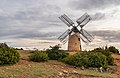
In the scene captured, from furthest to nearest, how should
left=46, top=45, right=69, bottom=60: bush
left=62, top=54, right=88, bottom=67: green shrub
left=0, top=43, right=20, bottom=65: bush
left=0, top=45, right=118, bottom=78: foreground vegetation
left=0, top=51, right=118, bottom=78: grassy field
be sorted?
left=46, top=45, right=69, bottom=60: bush < left=62, top=54, right=88, bottom=67: green shrub < left=0, top=43, right=20, bottom=65: bush < left=0, top=45, right=118, bottom=78: foreground vegetation < left=0, top=51, right=118, bottom=78: grassy field

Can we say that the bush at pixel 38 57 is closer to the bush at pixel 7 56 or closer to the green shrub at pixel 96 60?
the bush at pixel 7 56

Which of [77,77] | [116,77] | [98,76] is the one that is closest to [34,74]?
[77,77]

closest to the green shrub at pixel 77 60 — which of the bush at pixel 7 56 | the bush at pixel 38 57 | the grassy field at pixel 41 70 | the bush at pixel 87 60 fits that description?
the bush at pixel 87 60

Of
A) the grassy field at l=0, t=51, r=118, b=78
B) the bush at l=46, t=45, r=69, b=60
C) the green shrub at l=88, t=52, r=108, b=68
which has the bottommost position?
the grassy field at l=0, t=51, r=118, b=78

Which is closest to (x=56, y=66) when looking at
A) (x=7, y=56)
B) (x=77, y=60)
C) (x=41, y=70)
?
(x=41, y=70)

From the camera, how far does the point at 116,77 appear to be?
2412 centimetres

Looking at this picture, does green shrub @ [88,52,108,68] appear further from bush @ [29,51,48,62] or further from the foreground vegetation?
bush @ [29,51,48,62]

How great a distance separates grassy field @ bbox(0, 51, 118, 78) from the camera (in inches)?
795

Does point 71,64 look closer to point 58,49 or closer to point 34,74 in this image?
Result: point 58,49

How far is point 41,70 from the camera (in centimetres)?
2211

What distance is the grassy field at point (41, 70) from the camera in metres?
20.2

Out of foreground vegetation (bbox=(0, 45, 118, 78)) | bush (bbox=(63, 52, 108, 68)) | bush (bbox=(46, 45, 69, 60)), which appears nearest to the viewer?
foreground vegetation (bbox=(0, 45, 118, 78))

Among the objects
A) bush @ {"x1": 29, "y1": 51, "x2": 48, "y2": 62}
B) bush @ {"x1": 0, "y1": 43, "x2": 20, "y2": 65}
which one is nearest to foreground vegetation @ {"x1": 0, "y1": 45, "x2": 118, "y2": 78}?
bush @ {"x1": 29, "y1": 51, "x2": 48, "y2": 62}

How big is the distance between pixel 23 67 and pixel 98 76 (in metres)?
6.18
